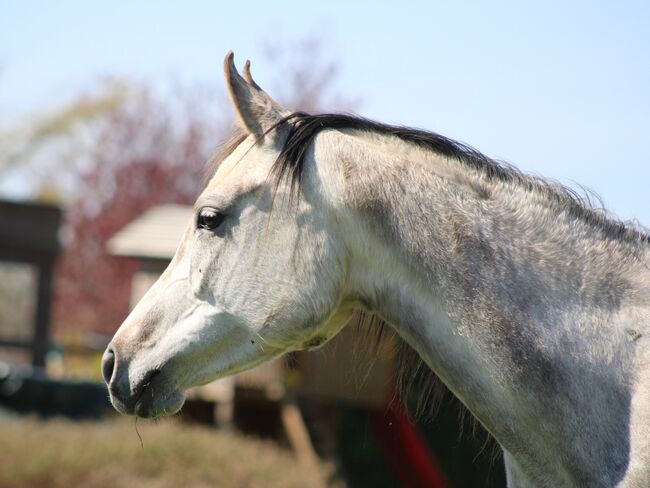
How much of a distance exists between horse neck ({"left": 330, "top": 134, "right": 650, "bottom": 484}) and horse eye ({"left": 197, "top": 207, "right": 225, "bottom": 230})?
411mm

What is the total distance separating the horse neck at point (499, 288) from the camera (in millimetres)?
2543

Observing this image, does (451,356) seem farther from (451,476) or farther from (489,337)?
(451,476)

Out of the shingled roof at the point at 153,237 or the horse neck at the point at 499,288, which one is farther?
the shingled roof at the point at 153,237

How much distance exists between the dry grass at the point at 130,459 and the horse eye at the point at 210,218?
6573mm

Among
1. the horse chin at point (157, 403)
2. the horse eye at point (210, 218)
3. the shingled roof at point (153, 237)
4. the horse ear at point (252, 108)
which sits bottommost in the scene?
the shingled roof at point (153, 237)

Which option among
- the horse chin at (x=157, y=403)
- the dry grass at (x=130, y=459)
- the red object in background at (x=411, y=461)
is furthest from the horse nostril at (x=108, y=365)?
the red object in background at (x=411, y=461)

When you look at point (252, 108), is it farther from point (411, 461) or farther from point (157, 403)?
point (411, 461)

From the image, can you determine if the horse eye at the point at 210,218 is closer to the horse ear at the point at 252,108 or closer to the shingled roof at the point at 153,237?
the horse ear at the point at 252,108

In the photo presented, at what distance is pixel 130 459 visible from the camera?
929 centimetres

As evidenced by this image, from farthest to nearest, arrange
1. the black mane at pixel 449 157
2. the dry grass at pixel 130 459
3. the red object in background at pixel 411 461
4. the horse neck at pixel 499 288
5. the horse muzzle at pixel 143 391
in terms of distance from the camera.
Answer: the red object in background at pixel 411 461
the dry grass at pixel 130 459
the horse muzzle at pixel 143 391
the black mane at pixel 449 157
the horse neck at pixel 499 288

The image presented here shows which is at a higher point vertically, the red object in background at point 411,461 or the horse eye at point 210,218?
the horse eye at point 210,218

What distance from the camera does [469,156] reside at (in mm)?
2865

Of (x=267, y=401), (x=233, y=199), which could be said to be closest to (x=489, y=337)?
(x=233, y=199)

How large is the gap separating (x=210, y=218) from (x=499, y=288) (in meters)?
0.91
